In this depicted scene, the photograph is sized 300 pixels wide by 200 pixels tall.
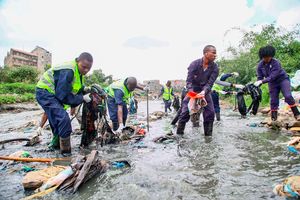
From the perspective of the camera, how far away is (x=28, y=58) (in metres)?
61.7

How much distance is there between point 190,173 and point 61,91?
2423mm

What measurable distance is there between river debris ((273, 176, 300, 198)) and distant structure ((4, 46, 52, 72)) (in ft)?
209

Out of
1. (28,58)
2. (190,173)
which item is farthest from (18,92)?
(28,58)

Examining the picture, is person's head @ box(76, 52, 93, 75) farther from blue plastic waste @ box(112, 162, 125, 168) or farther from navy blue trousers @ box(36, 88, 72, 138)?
blue plastic waste @ box(112, 162, 125, 168)

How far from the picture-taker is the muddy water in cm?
260

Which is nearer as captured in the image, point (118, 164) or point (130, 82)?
point (118, 164)

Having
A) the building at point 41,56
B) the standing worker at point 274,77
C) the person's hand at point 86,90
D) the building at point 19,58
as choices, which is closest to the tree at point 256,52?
the standing worker at point 274,77

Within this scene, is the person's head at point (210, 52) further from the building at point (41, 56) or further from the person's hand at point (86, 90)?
the building at point (41, 56)

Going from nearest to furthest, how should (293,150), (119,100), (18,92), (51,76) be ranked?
(293,150) < (51,76) < (119,100) < (18,92)

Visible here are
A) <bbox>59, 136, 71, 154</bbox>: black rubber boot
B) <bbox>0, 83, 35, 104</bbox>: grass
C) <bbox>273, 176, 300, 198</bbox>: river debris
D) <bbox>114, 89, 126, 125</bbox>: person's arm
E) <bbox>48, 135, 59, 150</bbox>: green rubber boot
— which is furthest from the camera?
<bbox>0, 83, 35, 104</bbox>: grass

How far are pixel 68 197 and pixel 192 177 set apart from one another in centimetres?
144

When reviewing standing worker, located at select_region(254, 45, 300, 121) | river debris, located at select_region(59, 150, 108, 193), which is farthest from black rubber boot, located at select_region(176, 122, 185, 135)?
river debris, located at select_region(59, 150, 108, 193)

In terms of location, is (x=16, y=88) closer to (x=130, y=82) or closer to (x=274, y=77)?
(x=130, y=82)

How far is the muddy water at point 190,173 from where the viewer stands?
260 centimetres
